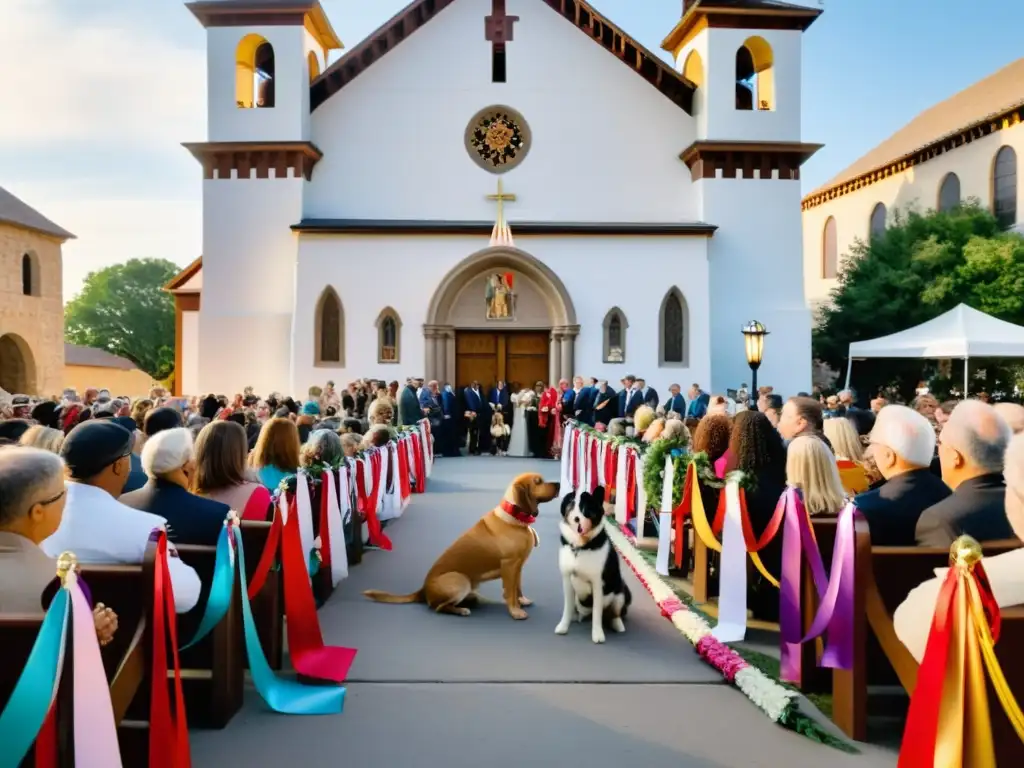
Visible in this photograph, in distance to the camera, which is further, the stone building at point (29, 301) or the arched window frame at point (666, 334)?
the stone building at point (29, 301)

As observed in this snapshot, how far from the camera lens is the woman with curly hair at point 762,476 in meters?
6.76

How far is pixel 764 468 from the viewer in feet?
22.5

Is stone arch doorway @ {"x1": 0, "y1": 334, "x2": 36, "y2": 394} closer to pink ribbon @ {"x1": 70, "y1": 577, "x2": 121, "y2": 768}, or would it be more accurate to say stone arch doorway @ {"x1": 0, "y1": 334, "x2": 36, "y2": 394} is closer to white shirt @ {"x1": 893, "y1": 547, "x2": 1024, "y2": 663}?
pink ribbon @ {"x1": 70, "y1": 577, "x2": 121, "y2": 768}

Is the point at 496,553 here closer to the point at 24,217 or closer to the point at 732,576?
the point at 732,576

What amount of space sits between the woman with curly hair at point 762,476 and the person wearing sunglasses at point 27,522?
4.71m

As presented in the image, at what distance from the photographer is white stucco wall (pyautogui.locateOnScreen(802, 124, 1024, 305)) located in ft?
96.1

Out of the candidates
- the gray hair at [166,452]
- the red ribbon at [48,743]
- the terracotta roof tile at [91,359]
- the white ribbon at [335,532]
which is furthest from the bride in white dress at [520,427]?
the terracotta roof tile at [91,359]

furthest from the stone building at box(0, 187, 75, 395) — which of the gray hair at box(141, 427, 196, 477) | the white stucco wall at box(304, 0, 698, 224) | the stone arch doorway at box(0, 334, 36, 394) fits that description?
the gray hair at box(141, 427, 196, 477)

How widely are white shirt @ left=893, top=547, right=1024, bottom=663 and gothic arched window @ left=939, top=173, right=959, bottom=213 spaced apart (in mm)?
31412

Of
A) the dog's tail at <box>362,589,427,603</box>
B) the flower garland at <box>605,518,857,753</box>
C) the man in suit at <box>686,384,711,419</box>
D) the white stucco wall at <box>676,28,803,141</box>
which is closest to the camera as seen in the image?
the flower garland at <box>605,518,857,753</box>

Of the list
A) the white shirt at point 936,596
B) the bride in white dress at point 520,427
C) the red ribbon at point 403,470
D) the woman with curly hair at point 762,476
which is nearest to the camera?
the white shirt at point 936,596

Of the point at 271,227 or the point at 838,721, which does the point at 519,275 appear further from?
the point at 838,721

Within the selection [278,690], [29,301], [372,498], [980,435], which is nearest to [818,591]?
[980,435]

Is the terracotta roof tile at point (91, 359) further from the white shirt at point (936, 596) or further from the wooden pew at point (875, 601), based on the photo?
the white shirt at point (936, 596)
